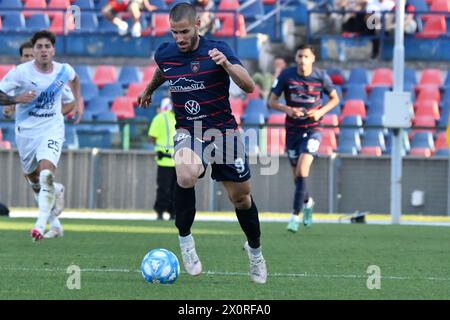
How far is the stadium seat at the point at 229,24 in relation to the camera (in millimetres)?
26781

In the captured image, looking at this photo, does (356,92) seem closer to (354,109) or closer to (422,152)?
(354,109)

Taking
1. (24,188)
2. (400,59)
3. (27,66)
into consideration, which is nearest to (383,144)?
(400,59)

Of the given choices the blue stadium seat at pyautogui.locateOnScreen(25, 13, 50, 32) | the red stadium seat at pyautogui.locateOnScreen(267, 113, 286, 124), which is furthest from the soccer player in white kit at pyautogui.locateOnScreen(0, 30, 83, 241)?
the blue stadium seat at pyautogui.locateOnScreen(25, 13, 50, 32)

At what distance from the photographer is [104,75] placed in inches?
1033

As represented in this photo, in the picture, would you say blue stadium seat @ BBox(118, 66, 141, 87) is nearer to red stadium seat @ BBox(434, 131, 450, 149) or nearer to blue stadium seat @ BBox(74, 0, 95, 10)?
blue stadium seat @ BBox(74, 0, 95, 10)

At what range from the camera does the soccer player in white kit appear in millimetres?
12836

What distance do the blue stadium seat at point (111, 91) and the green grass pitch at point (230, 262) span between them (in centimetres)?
885

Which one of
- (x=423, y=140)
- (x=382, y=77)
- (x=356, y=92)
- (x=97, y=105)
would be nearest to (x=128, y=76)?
(x=97, y=105)

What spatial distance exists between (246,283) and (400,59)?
11.0 meters

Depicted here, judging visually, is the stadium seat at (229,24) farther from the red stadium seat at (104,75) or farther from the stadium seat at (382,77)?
the stadium seat at (382,77)

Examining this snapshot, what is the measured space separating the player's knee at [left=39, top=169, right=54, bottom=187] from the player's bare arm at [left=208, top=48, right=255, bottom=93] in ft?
13.3

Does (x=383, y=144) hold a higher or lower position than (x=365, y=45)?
lower
